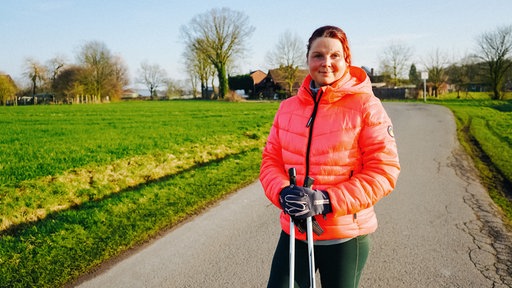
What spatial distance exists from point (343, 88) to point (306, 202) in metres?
0.69

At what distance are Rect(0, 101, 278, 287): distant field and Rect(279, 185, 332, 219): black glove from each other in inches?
118

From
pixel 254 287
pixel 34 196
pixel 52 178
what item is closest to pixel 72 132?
pixel 52 178

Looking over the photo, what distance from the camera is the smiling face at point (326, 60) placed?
2244 mm

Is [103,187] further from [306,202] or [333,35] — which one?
[333,35]

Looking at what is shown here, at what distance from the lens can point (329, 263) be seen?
7.54ft

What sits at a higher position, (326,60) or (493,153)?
(326,60)

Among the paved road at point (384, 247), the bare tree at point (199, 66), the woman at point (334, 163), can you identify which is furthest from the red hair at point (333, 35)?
the bare tree at point (199, 66)

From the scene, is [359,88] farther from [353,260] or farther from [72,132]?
[72,132]

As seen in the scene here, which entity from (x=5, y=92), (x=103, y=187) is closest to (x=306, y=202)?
(x=103, y=187)

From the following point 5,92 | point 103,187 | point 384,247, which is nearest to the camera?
point 384,247

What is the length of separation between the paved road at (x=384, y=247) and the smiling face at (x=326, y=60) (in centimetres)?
240

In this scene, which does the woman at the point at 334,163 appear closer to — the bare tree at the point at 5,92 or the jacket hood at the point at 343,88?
the jacket hood at the point at 343,88

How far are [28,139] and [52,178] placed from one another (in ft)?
24.9

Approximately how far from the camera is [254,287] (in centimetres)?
384
